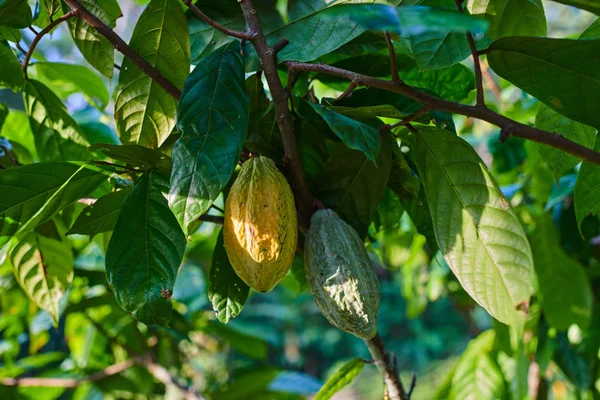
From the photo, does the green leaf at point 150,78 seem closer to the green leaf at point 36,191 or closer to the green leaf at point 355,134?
the green leaf at point 36,191

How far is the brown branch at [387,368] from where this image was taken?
35.0 inches

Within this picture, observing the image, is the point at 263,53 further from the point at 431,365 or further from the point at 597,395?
the point at 431,365

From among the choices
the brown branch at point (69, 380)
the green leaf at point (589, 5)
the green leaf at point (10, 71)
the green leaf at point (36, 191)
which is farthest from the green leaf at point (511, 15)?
the brown branch at point (69, 380)

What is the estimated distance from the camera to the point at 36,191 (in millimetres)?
756

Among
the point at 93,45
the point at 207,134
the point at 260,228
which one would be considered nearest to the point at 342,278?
the point at 260,228

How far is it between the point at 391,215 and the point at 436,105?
40cm

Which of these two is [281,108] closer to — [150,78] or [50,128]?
[150,78]

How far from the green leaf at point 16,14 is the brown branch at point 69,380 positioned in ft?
3.73

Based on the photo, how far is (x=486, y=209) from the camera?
67 cm

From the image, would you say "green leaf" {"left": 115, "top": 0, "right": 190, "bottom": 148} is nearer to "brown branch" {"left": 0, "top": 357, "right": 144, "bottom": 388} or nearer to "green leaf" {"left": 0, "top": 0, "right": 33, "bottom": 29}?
"green leaf" {"left": 0, "top": 0, "right": 33, "bottom": 29}

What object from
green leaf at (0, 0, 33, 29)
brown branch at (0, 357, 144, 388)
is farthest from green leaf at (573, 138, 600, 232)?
brown branch at (0, 357, 144, 388)

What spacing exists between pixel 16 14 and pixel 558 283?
1200mm

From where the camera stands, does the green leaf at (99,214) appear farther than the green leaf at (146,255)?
Yes

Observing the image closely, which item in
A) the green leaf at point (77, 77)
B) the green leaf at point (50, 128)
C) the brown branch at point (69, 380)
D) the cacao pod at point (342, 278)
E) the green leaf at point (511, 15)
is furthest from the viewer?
the brown branch at point (69, 380)
